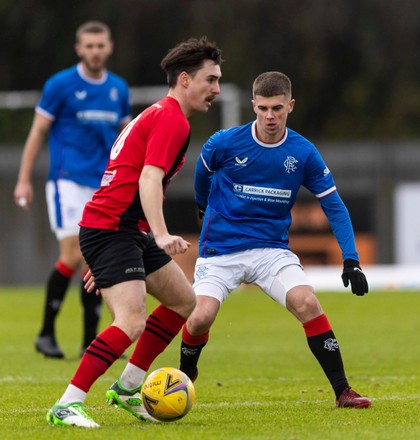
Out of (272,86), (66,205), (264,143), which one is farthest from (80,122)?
(272,86)

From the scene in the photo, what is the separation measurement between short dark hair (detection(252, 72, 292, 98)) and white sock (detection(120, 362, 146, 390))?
1.77 meters

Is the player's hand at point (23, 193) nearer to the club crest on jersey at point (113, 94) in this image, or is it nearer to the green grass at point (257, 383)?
the club crest on jersey at point (113, 94)

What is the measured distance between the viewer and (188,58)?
6.48 m

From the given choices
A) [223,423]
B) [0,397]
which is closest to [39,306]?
[0,397]

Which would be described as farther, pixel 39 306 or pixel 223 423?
pixel 39 306

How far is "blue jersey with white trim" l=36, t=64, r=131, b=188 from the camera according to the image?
10125 mm

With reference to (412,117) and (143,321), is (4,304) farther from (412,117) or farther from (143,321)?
(412,117)

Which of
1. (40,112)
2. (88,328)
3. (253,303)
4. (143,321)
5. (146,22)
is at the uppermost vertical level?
(146,22)

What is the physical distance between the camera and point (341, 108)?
1246 inches

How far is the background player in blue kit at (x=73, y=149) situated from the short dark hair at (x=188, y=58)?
3598mm

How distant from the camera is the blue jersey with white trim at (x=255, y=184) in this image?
7.31 metres

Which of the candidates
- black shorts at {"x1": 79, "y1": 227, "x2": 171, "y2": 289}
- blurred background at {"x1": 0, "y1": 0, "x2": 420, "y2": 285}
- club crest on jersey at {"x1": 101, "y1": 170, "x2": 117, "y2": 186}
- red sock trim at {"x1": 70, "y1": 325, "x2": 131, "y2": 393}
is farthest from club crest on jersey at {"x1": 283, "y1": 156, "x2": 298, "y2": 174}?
blurred background at {"x1": 0, "y1": 0, "x2": 420, "y2": 285}

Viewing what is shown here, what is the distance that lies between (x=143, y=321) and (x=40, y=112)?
4324mm

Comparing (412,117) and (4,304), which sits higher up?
(412,117)
